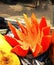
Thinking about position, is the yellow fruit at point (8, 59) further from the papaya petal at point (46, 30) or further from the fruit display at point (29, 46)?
the papaya petal at point (46, 30)

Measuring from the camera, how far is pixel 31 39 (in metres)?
1.48

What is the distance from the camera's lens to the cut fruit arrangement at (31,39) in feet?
4.66

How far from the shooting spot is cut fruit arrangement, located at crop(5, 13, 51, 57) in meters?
1.42

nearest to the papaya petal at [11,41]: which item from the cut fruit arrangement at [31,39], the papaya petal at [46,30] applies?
the cut fruit arrangement at [31,39]

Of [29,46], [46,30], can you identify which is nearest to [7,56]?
[29,46]

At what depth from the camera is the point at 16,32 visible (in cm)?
151

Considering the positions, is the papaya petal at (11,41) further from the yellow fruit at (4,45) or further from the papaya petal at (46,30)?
the papaya petal at (46,30)

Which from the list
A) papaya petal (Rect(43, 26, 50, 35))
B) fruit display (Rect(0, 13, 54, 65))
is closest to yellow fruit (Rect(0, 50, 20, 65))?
fruit display (Rect(0, 13, 54, 65))

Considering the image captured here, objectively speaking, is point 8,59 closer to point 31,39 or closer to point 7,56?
point 7,56

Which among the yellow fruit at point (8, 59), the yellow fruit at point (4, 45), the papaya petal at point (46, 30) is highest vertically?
the papaya petal at point (46, 30)

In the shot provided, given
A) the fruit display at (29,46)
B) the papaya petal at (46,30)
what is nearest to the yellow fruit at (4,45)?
the fruit display at (29,46)

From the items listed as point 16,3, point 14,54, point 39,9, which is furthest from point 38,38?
point 16,3

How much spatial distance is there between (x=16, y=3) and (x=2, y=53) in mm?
10275

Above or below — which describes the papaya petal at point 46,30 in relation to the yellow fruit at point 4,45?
above
